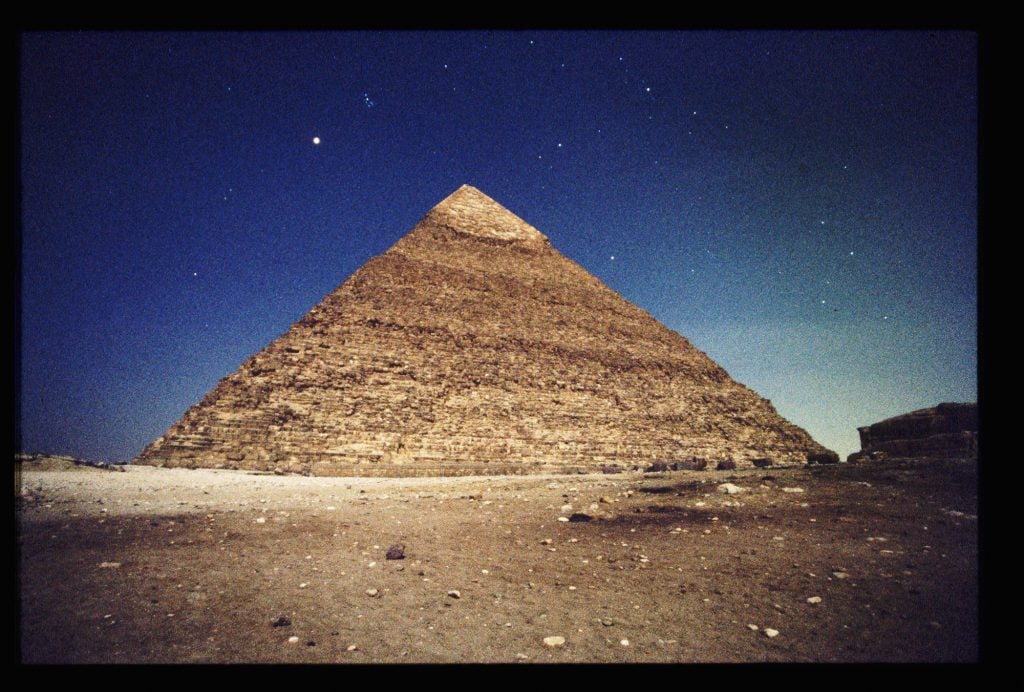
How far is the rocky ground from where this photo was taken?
75.9 inches

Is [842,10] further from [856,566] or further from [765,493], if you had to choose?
[765,493]

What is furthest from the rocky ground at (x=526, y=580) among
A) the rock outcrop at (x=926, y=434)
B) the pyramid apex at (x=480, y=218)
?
the pyramid apex at (x=480, y=218)

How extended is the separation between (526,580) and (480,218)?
120 ft

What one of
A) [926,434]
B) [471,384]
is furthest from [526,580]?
[471,384]

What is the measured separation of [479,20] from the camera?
1.96 m

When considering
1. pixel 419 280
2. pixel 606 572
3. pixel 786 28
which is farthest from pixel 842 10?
pixel 419 280

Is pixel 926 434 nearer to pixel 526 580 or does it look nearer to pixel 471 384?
pixel 526 580

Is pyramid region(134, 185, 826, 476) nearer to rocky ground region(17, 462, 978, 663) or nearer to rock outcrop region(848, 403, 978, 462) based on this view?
rock outcrop region(848, 403, 978, 462)

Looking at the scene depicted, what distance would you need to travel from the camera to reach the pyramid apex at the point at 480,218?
35.5 metres

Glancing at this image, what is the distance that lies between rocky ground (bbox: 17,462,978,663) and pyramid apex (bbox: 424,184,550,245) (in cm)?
3253

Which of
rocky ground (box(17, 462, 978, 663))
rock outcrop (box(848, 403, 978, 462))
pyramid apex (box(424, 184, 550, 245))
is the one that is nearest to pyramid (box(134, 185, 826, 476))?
pyramid apex (box(424, 184, 550, 245))

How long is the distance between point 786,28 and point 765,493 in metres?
4.85

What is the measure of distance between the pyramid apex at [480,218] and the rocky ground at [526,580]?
32.5 metres

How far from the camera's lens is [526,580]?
2.94m
